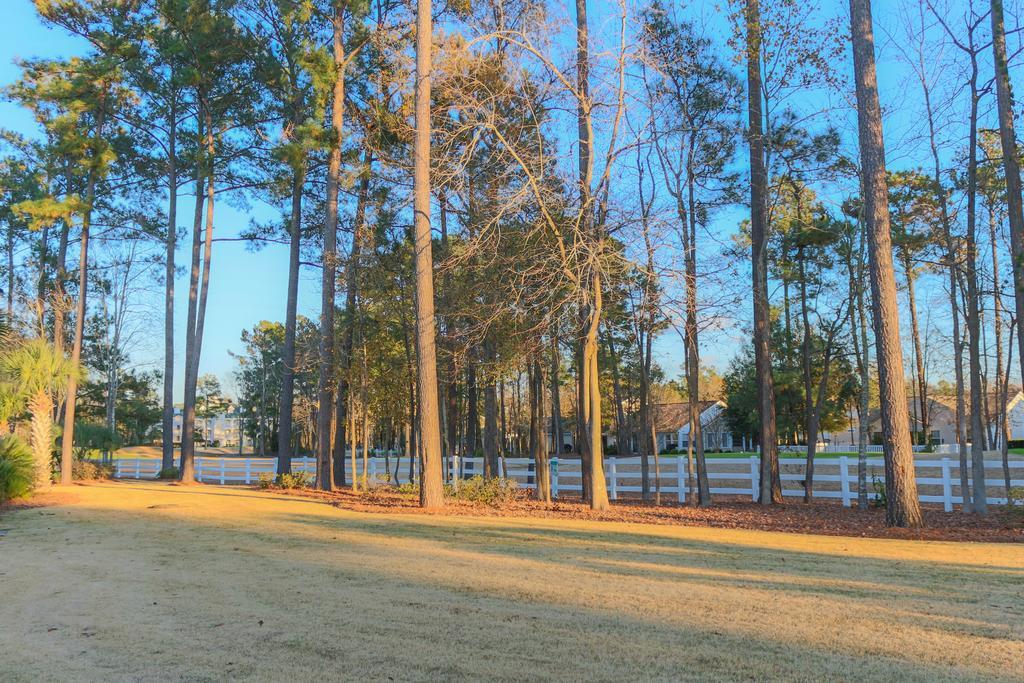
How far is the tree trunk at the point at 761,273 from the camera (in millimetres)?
14836

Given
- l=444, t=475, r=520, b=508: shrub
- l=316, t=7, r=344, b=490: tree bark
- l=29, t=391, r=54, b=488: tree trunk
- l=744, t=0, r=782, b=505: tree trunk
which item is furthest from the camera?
l=316, t=7, r=344, b=490: tree bark

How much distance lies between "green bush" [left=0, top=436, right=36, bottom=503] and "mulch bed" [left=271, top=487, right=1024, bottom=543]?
619 cm

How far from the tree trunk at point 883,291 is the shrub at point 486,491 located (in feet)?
22.7

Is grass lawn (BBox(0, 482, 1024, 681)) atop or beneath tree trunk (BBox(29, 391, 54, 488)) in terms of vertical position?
beneath

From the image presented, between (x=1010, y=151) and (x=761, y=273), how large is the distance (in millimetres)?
5022

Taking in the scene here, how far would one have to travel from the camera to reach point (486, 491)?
13.9m

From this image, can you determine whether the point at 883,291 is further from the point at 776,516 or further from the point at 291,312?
the point at 291,312

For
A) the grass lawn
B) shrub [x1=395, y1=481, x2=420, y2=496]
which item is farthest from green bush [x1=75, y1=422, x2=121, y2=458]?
the grass lawn

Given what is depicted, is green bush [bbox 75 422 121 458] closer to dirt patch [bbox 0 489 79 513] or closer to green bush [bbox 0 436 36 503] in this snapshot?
dirt patch [bbox 0 489 79 513]

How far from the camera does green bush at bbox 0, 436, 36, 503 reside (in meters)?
13.5

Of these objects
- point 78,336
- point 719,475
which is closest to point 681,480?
point 719,475

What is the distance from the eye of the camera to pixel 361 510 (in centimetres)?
1294

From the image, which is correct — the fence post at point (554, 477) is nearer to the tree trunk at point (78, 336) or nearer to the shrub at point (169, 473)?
the tree trunk at point (78, 336)

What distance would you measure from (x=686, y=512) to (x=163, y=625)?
10.2 meters
